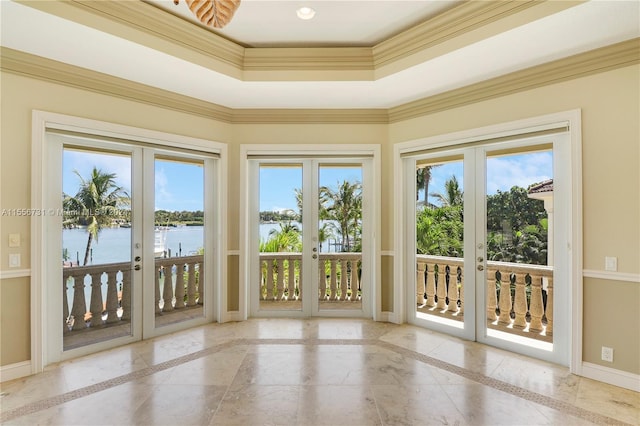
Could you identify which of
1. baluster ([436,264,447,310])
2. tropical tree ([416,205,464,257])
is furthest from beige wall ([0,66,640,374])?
baluster ([436,264,447,310])

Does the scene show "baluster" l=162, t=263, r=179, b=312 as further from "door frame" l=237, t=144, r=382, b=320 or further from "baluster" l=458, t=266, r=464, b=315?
"baluster" l=458, t=266, r=464, b=315

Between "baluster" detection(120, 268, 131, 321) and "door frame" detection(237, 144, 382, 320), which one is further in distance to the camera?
"door frame" detection(237, 144, 382, 320)

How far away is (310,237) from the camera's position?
4.20 metres

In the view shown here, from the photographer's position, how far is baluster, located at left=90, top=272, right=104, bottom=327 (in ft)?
10.6

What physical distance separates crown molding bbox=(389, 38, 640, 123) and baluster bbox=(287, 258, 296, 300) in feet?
8.09

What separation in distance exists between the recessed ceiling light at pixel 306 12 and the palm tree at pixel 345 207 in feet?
6.88

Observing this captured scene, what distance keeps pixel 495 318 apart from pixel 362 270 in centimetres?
164

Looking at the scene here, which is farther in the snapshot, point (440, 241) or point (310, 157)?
point (310, 157)

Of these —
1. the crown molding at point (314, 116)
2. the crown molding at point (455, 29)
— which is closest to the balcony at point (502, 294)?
the crown molding at point (314, 116)

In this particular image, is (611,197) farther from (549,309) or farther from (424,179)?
(424,179)

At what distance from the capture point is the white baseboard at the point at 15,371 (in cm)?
257

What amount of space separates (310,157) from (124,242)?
2.42 m

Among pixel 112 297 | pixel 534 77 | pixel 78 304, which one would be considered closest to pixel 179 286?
pixel 112 297

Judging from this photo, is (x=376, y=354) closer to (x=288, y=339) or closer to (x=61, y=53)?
(x=288, y=339)
